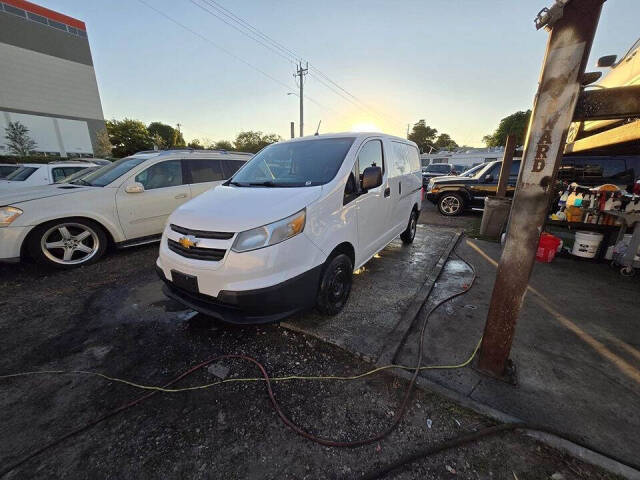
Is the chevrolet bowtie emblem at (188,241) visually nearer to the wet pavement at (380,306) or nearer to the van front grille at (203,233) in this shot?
the van front grille at (203,233)

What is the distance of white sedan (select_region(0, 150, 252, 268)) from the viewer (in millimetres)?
3676

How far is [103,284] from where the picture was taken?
12.1ft

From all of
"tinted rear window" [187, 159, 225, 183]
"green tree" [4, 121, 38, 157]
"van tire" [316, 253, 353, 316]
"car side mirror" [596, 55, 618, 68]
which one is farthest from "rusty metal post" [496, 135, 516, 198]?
"green tree" [4, 121, 38, 157]

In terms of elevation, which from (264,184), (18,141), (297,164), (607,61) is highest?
(18,141)

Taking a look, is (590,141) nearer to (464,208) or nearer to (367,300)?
(464,208)

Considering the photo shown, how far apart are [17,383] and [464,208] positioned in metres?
9.97

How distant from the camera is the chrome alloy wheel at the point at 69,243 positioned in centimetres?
397

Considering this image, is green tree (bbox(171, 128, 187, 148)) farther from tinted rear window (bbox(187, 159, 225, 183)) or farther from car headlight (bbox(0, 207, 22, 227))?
car headlight (bbox(0, 207, 22, 227))

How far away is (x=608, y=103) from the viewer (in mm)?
1566

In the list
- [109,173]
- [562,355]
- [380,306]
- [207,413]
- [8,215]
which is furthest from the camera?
[109,173]

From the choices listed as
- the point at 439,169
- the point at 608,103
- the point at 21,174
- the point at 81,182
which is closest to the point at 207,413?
the point at 608,103

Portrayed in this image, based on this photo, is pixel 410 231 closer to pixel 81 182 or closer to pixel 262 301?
pixel 262 301

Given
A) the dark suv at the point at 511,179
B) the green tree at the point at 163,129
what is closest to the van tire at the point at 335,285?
the dark suv at the point at 511,179

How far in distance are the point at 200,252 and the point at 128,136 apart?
53287mm
